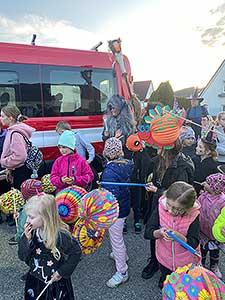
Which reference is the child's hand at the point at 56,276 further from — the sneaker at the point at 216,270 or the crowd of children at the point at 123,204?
the sneaker at the point at 216,270

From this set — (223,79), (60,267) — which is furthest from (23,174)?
(223,79)

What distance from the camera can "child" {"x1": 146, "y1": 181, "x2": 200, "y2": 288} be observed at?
2.22m

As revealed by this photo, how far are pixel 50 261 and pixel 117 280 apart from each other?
106 cm

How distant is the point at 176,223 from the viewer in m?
2.31

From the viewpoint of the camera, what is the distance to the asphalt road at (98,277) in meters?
2.72

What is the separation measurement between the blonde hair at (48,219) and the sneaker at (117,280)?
1.04 metres

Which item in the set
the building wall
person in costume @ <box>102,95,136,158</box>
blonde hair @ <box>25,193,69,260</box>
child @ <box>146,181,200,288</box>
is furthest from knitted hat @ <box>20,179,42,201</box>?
the building wall

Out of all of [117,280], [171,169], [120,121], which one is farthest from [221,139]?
[117,280]

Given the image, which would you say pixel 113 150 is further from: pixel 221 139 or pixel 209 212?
pixel 221 139

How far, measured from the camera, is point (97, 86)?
5359 millimetres

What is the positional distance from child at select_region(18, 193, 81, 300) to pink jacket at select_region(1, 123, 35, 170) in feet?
5.47

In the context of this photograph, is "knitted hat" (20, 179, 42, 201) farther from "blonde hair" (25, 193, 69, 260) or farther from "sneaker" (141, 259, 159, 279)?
"sneaker" (141, 259, 159, 279)

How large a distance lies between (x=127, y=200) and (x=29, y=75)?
266cm

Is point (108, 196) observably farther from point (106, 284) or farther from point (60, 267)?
point (106, 284)
